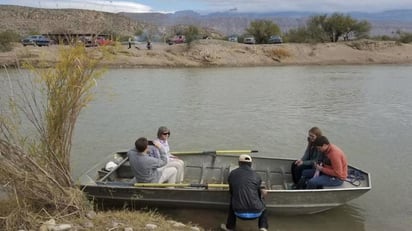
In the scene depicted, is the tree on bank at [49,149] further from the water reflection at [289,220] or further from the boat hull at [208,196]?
the water reflection at [289,220]

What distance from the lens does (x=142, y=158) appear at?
26.9 feet

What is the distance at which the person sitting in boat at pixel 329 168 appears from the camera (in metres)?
7.95

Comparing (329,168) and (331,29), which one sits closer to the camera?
(329,168)

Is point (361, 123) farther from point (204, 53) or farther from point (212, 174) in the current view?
point (204, 53)

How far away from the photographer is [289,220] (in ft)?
26.9

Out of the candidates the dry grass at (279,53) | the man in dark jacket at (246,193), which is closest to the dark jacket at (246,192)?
the man in dark jacket at (246,193)

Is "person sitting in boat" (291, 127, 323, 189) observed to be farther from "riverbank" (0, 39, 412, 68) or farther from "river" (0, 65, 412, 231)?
"riverbank" (0, 39, 412, 68)

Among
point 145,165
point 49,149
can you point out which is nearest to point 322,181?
point 145,165

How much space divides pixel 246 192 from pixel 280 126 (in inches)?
399

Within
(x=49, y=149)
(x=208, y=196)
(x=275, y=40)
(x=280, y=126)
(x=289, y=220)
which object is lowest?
(x=280, y=126)

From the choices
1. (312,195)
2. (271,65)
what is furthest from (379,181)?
(271,65)

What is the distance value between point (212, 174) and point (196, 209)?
1.53m

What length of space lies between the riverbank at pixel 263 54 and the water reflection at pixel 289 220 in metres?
38.6

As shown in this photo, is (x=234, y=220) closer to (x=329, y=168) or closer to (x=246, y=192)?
(x=246, y=192)
